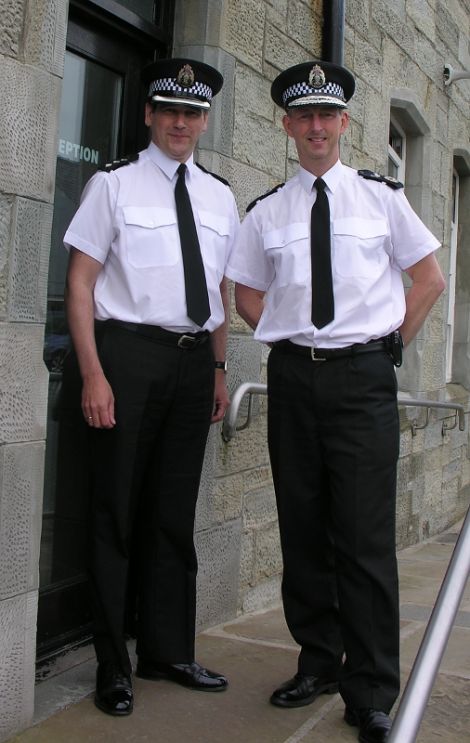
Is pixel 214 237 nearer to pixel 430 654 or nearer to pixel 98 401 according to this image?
pixel 98 401

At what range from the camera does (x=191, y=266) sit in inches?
120

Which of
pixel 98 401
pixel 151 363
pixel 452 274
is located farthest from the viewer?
pixel 452 274

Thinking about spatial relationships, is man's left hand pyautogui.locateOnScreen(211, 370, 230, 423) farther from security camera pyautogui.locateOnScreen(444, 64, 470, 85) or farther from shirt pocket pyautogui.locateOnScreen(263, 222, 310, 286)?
security camera pyautogui.locateOnScreen(444, 64, 470, 85)

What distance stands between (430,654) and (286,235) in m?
1.75

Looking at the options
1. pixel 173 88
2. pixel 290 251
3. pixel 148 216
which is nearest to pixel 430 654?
pixel 290 251

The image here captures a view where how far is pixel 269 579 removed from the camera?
14.8ft

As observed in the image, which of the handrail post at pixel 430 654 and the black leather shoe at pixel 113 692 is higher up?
the handrail post at pixel 430 654

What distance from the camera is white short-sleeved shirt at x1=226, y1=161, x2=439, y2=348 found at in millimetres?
2949

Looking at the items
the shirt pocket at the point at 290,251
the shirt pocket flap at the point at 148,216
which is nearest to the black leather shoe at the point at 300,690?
the shirt pocket at the point at 290,251

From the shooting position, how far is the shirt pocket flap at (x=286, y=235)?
9.98ft

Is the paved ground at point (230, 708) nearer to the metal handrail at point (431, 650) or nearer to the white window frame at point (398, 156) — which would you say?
the metal handrail at point (431, 650)

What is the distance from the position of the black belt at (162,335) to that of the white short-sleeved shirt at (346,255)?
223mm

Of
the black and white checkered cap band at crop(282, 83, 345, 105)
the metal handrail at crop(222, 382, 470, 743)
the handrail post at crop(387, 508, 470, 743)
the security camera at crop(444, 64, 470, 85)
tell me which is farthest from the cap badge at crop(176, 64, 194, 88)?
the security camera at crop(444, 64, 470, 85)

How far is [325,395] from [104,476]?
2.41 ft
